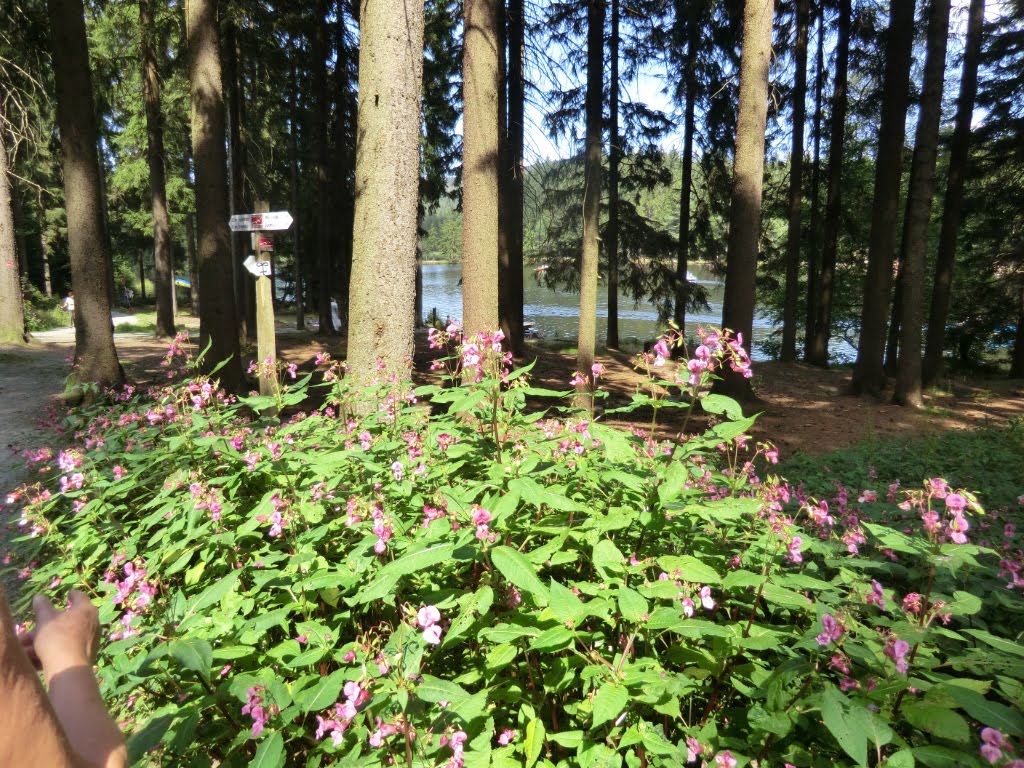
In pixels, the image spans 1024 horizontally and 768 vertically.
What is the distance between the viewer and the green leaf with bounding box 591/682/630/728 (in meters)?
1.21

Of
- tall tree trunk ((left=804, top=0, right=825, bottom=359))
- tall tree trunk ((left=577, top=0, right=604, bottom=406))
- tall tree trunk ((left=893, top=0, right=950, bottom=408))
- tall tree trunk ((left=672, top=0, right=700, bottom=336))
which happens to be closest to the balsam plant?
tall tree trunk ((left=577, top=0, right=604, bottom=406))

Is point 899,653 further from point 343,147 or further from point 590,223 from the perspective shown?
point 343,147

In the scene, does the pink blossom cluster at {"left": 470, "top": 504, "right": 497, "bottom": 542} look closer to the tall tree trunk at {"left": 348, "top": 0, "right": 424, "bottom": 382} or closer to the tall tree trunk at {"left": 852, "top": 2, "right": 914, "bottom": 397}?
the tall tree trunk at {"left": 348, "top": 0, "right": 424, "bottom": 382}

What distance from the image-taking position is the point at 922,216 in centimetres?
902

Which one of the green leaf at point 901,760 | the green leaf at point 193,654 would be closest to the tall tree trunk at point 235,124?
the green leaf at point 193,654

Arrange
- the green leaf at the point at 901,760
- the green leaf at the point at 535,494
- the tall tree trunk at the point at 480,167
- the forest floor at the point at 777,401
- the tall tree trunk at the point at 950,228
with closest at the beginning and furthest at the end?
the green leaf at the point at 901,760 < the green leaf at the point at 535,494 < the tall tree trunk at the point at 480,167 < the forest floor at the point at 777,401 < the tall tree trunk at the point at 950,228

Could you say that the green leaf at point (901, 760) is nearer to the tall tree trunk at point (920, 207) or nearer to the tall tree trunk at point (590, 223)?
the tall tree trunk at point (590, 223)

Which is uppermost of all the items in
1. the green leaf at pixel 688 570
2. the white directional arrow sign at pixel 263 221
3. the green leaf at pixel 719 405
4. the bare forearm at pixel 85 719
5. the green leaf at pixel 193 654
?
the white directional arrow sign at pixel 263 221

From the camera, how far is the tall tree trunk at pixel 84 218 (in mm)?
7449

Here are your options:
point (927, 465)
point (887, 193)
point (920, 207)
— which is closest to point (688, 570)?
point (927, 465)

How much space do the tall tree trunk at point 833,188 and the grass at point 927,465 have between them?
29.5 feet

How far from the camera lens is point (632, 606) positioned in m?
1.45

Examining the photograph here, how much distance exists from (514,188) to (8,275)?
37.3ft

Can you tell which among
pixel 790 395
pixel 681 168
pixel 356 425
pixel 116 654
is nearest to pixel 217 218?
pixel 356 425
